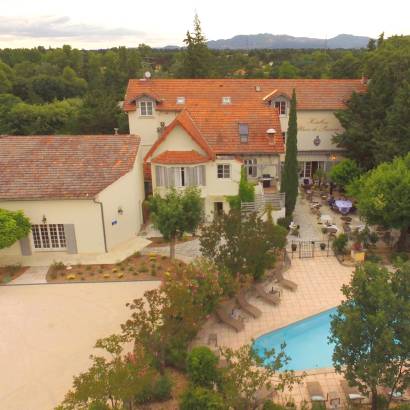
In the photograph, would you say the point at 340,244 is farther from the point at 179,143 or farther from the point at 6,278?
the point at 6,278

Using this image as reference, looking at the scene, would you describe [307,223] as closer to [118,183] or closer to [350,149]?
[350,149]

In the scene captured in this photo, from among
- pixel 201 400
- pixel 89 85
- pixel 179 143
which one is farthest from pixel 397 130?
pixel 89 85

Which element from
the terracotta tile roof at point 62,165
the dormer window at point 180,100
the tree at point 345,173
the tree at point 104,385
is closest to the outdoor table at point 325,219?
the tree at point 345,173

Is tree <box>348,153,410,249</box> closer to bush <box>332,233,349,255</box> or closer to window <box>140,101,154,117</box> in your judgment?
bush <box>332,233,349,255</box>

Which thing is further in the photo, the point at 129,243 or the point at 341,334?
the point at 129,243

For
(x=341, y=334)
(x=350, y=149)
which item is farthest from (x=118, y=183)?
(x=350, y=149)

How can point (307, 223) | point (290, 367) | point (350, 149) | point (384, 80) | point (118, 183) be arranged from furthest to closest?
point (350, 149) < point (384, 80) < point (307, 223) < point (118, 183) < point (290, 367)
